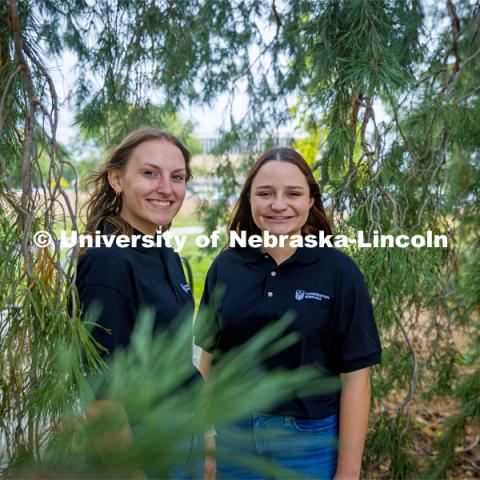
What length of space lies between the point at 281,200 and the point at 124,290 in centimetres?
→ 58

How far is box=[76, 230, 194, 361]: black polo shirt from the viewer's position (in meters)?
1.33

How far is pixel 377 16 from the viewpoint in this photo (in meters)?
1.70

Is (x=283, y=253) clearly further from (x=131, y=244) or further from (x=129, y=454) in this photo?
(x=129, y=454)

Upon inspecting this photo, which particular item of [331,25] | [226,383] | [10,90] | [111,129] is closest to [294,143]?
[111,129]

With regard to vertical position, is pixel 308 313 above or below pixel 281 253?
below

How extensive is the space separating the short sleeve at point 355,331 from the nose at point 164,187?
53 cm

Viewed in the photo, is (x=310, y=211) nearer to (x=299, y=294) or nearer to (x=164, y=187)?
(x=299, y=294)

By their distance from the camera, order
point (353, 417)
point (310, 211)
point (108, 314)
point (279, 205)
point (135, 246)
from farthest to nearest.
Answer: point (310, 211), point (279, 205), point (353, 417), point (135, 246), point (108, 314)

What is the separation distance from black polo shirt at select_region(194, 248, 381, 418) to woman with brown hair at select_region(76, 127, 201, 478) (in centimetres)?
16

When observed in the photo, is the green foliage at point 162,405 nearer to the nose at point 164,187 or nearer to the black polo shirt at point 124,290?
the black polo shirt at point 124,290

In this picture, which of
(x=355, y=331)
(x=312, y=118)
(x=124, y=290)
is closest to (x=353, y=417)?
(x=355, y=331)

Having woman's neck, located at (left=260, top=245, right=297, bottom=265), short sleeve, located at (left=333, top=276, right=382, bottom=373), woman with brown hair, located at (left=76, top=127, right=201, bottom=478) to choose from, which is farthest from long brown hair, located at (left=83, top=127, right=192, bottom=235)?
short sleeve, located at (left=333, top=276, right=382, bottom=373)

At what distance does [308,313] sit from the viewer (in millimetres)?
1640

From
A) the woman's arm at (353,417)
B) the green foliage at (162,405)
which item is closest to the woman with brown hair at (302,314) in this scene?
the woman's arm at (353,417)
